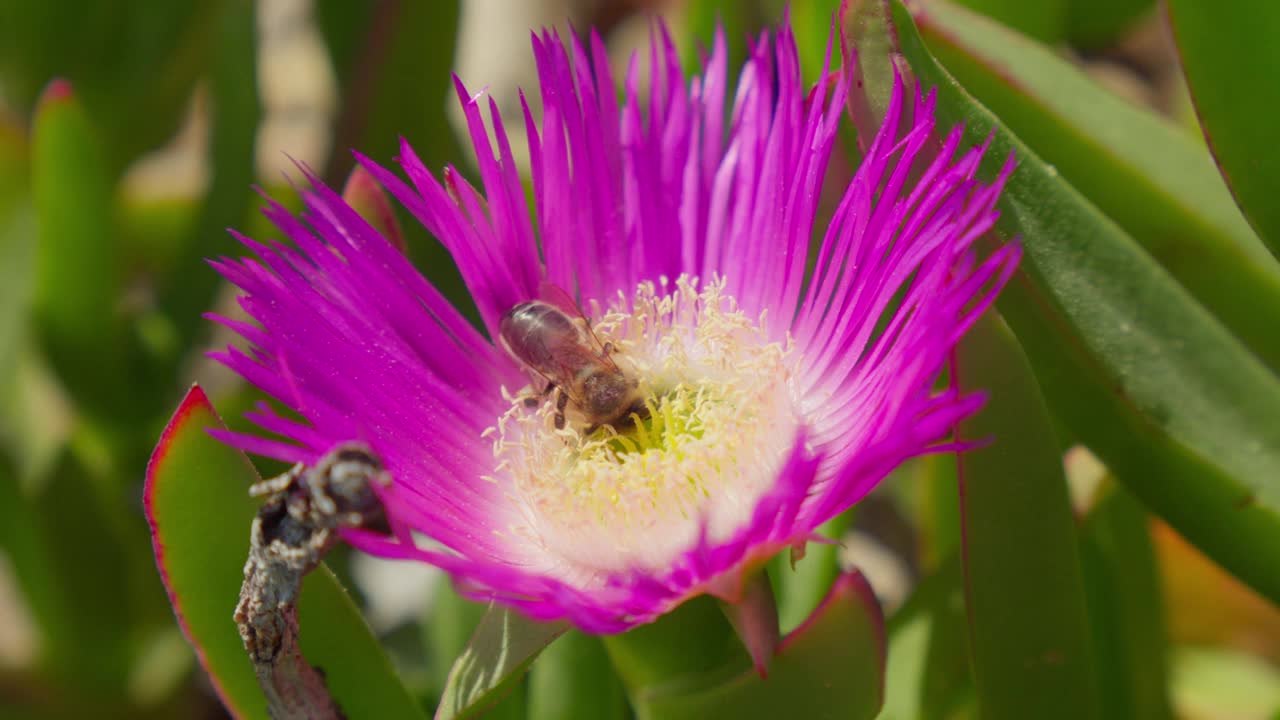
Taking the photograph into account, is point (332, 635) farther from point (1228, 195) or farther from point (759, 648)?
point (1228, 195)

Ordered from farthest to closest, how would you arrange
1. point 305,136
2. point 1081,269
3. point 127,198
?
point 305,136 → point 127,198 → point 1081,269

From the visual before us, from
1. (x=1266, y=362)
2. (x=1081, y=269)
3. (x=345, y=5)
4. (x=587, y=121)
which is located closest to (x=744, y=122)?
(x=587, y=121)

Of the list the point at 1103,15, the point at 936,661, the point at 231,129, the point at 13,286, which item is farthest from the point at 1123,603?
the point at 13,286

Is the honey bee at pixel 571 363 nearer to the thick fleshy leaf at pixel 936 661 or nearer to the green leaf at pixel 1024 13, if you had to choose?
the thick fleshy leaf at pixel 936 661

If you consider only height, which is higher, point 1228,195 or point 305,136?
point 1228,195

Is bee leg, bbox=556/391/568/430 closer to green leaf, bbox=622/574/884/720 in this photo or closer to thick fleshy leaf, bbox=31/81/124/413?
green leaf, bbox=622/574/884/720

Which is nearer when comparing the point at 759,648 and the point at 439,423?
the point at 759,648
